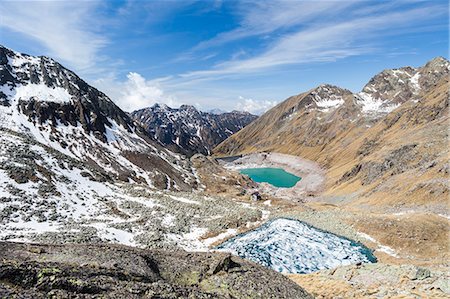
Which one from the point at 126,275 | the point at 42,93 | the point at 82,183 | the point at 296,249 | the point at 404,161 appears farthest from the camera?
the point at 42,93

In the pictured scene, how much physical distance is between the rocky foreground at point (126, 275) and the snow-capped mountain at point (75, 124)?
8304 cm

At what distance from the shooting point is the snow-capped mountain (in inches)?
4156

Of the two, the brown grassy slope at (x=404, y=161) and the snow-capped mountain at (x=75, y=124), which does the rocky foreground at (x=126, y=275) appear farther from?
the snow-capped mountain at (x=75, y=124)

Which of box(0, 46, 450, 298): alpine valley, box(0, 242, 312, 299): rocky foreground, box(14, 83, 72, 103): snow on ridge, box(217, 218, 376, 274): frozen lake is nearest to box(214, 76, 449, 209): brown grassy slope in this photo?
box(0, 46, 450, 298): alpine valley

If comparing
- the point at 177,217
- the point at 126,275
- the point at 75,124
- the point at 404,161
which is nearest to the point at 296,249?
the point at 177,217

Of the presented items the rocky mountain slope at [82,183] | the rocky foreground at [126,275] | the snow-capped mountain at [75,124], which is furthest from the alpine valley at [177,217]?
the snow-capped mountain at [75,124]

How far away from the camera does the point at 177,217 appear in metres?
60.9

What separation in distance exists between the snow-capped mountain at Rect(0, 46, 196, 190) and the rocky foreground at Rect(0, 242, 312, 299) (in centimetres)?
8304

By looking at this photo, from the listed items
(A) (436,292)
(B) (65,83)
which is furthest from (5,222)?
(B) (65,83)

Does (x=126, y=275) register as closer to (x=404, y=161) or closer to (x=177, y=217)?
(x=177, y=217)

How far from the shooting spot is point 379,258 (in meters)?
45.0

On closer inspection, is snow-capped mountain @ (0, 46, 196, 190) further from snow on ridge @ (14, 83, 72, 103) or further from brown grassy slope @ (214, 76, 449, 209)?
brown grassy slope @ (214, 76, 449, 209)

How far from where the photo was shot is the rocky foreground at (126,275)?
12195 mm

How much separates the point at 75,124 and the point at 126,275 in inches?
4713
